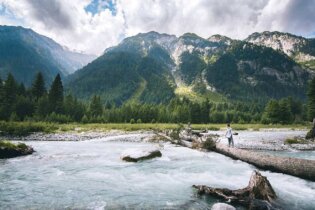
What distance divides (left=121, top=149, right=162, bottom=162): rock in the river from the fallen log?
7.63 m

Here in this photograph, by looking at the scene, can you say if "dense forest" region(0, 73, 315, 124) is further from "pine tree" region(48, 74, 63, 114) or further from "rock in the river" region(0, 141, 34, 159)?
"rock in the river" region(0, 141, 34, 159)

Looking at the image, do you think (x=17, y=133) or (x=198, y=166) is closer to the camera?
(x=198, y=166)

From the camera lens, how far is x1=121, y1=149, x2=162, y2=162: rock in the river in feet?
83.8

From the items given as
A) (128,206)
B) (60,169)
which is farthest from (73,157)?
(128,206)

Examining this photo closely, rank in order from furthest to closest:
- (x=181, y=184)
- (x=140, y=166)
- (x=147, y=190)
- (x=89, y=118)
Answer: (x=89, y=118) < (x=140, y=166) < (x=181, y=184) < (x=147, y=190)

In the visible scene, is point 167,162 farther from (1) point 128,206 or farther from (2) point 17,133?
(2) point 17,133

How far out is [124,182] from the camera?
1811cm

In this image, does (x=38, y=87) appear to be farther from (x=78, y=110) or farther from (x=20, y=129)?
(x=20, y=129)

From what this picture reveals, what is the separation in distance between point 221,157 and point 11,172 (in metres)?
18.0

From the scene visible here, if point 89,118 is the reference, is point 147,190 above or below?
below

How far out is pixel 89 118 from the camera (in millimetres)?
100625

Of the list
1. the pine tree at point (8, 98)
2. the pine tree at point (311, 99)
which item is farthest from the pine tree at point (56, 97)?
the pine tree at point (311, 99)

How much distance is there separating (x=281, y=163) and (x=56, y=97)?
300 ft

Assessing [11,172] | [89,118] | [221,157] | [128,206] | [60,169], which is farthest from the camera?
[89,118]
